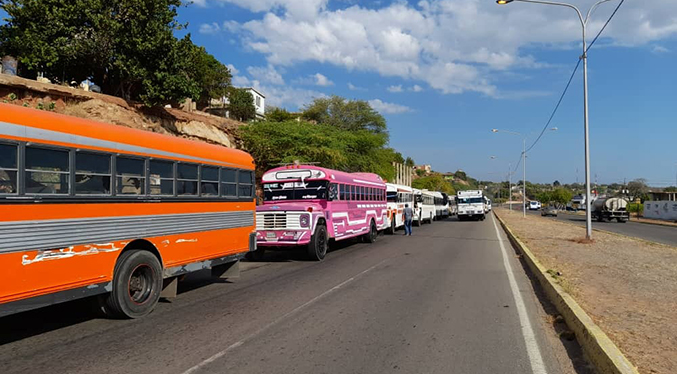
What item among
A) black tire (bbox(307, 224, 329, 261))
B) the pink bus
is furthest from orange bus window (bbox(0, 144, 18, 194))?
black tire (bbox(307, 224, 329, 261))

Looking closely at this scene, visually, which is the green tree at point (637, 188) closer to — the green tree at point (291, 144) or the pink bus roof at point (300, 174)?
the green tree at point (291, 144)

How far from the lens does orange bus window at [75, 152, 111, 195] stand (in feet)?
19.9

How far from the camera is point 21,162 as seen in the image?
5266mm

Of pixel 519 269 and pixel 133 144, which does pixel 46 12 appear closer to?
pixel 133 144

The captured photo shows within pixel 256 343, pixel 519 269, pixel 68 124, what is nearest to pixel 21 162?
pixel 68 124

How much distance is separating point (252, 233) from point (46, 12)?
960 inches

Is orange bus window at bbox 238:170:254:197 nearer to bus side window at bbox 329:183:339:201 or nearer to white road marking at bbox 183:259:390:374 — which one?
white road marking at bbox 183:259:390:374

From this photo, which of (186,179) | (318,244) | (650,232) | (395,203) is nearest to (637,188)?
(650,232)

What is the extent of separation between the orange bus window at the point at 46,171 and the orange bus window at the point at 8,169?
150 mm

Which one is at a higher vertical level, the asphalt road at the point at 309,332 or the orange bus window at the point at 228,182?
the orange bus window at the point at 228,182

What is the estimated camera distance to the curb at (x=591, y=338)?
4.57 m

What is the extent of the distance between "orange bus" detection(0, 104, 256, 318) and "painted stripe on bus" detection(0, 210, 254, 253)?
1 cm

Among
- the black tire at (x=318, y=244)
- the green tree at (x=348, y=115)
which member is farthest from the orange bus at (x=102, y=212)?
the green tree at (x=348, y=115)

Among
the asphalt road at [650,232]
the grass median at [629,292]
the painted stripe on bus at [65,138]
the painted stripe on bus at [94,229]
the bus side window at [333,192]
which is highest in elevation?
the painted stripe on bus at [65,138]
